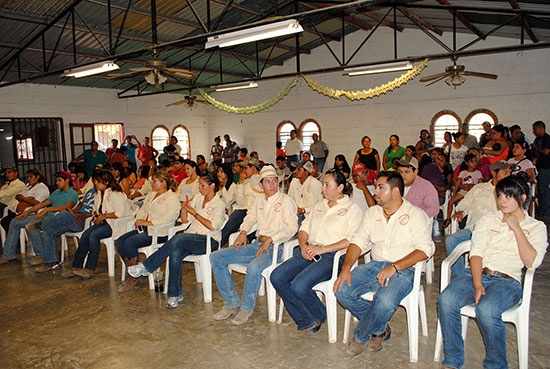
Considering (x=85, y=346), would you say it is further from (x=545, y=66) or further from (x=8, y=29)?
(x=545, y=66)

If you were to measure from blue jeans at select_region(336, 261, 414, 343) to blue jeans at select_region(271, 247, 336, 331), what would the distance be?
22 cm

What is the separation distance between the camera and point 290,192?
5500 millimetres

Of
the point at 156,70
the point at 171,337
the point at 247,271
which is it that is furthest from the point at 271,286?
the point at 156,70

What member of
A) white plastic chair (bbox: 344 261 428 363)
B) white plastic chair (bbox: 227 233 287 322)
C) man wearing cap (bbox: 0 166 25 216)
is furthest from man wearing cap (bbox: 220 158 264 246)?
man wearing cap (bbox: 0 166 25 216)

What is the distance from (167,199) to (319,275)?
2.09 m

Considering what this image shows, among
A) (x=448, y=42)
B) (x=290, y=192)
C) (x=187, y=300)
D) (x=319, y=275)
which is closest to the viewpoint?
(x=319, y=275)

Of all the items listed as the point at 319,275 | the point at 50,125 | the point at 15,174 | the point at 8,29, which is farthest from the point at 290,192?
the point at 50,125

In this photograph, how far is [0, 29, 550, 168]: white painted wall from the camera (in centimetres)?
1006

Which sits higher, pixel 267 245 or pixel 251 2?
pixel 251 2

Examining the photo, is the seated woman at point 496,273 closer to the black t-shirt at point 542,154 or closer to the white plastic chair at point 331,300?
the white plastic chair at point 331,300

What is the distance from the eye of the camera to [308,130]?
1320 cm

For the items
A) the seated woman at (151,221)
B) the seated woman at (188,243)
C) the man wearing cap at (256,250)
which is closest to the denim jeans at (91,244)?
the seated woman at (151,221)

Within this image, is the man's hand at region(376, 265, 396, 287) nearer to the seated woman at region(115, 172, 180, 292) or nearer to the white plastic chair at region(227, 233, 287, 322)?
the white plastic chair at region(227, 233, 287, 322)

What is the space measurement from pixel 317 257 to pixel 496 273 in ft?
4.00
